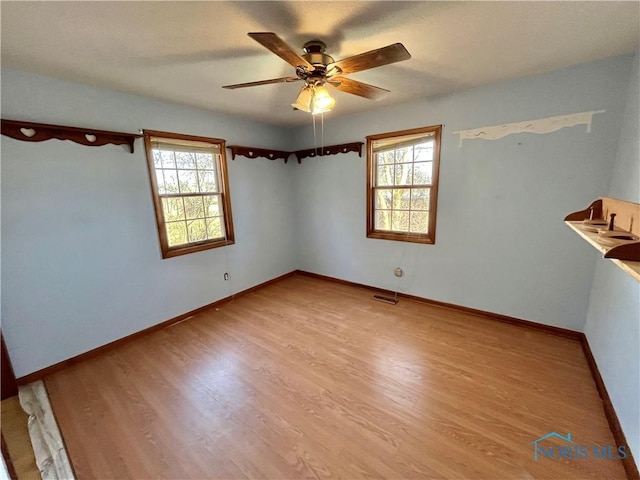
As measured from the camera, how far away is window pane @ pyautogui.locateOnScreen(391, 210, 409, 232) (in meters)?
3.35

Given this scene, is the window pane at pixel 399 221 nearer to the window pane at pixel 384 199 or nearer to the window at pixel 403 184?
the window at pixel 403 184

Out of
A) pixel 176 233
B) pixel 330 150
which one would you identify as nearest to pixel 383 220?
pixel 330 150

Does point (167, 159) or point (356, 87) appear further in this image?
point (167, 159)

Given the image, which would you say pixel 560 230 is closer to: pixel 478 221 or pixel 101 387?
pixel 478 221

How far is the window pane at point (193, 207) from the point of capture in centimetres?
304

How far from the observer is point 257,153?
11.8 feet

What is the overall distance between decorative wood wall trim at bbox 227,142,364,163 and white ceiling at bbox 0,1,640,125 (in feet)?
3.49

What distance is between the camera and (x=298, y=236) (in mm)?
4465

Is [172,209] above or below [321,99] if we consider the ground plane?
below

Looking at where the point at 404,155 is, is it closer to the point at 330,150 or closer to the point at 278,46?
the point at 330,150

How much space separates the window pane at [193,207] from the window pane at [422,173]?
264cm

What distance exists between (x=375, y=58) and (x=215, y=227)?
267cm

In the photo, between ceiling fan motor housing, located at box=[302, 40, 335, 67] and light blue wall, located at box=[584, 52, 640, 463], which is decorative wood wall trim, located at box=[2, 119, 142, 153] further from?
light blue wall, located at box=[584, 52, 640, 463]

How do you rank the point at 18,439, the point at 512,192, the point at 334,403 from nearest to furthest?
1. the point at 18,439
2. the point at 334,403
3. the point at 512,192
